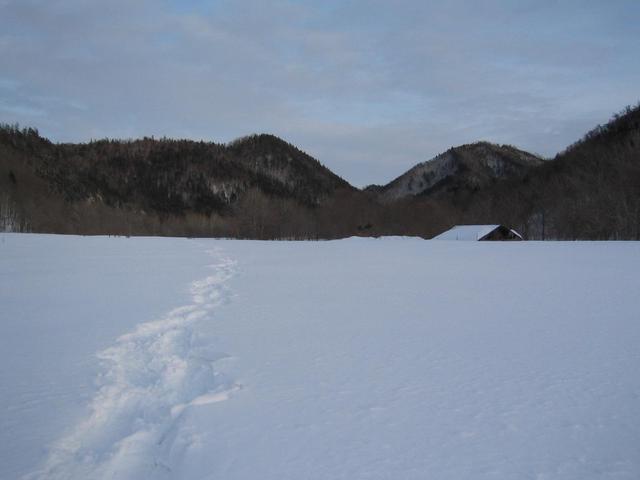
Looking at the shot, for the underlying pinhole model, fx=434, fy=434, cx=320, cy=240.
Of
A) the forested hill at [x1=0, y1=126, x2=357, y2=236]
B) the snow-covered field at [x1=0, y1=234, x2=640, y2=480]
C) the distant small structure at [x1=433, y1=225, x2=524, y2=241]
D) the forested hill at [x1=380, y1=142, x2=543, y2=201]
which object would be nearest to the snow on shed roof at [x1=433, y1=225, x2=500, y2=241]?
the distant small structure at [x1=433, y1=225, x2=524, y2=241]

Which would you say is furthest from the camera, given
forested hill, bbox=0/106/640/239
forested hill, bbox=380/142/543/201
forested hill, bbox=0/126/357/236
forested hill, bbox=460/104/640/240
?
forested hill, bbox=380/142/543/201

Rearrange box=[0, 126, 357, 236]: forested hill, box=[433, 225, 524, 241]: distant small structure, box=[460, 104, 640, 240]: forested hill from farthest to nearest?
box=[0, 126, 357, 236]: forested hill
box=[433, 225, 524, 241]: distant small structure
box=[460, 104, 640, 240]: forested hill

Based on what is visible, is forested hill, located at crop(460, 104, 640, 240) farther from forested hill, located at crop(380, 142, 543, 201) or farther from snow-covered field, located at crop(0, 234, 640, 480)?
forested hill, located at crop(380, 142, 543, 201)

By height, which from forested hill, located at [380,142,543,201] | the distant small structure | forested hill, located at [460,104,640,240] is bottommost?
the distant small structure

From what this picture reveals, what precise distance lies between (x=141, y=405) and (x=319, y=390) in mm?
1552

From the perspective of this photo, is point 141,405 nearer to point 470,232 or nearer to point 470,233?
point 470,233

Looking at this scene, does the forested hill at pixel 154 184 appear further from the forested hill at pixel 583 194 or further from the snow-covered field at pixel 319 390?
the snow-covered field at pixel 319 390

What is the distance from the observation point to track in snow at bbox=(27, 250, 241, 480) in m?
2.81

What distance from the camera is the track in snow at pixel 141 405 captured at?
281 centimetres

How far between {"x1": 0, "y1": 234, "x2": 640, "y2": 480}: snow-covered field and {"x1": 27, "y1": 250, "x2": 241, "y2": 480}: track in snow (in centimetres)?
2

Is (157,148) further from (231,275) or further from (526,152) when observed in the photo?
(231,275)

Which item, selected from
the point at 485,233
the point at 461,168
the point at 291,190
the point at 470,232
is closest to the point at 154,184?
the point at 291,190

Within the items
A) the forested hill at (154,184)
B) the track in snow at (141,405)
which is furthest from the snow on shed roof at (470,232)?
the track in snow at (141,405)

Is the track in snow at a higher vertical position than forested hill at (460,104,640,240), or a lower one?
lower
